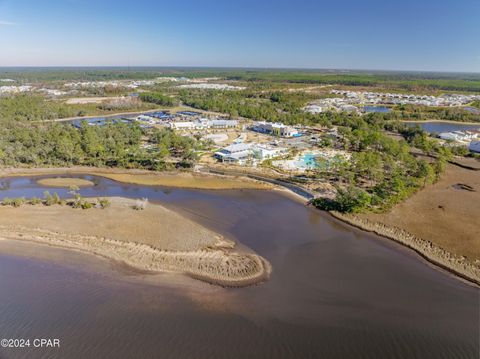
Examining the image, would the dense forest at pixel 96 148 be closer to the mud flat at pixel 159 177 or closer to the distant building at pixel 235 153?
the mud flat at pixel 159 177

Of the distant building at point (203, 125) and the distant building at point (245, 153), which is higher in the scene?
the distant building at point (203, 125)

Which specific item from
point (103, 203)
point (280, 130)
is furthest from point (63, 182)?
point (280, 130)

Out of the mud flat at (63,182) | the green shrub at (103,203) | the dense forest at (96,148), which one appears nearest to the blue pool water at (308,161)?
the dense forest at (96,148)

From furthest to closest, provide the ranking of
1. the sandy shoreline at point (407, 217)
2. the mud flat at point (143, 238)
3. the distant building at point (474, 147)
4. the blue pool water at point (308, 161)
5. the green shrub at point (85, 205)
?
the distant building at point (474, 147) < the blue pool water at point (308, 161) < the green shrub at point (85, 205) < the sandy shoreline at point (407, 217) < the mud flat at point (143, 238)

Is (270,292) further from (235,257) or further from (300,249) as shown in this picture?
(300,249)

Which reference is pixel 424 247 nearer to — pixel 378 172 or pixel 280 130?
pixel 378 172

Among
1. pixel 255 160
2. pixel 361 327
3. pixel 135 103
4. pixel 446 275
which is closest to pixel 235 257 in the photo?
pixel 361 327

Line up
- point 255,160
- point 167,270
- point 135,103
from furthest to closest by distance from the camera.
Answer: point 135,103 → point 255,160 → point 167,270

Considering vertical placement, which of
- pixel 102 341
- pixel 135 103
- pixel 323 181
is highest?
pixel 135 103
